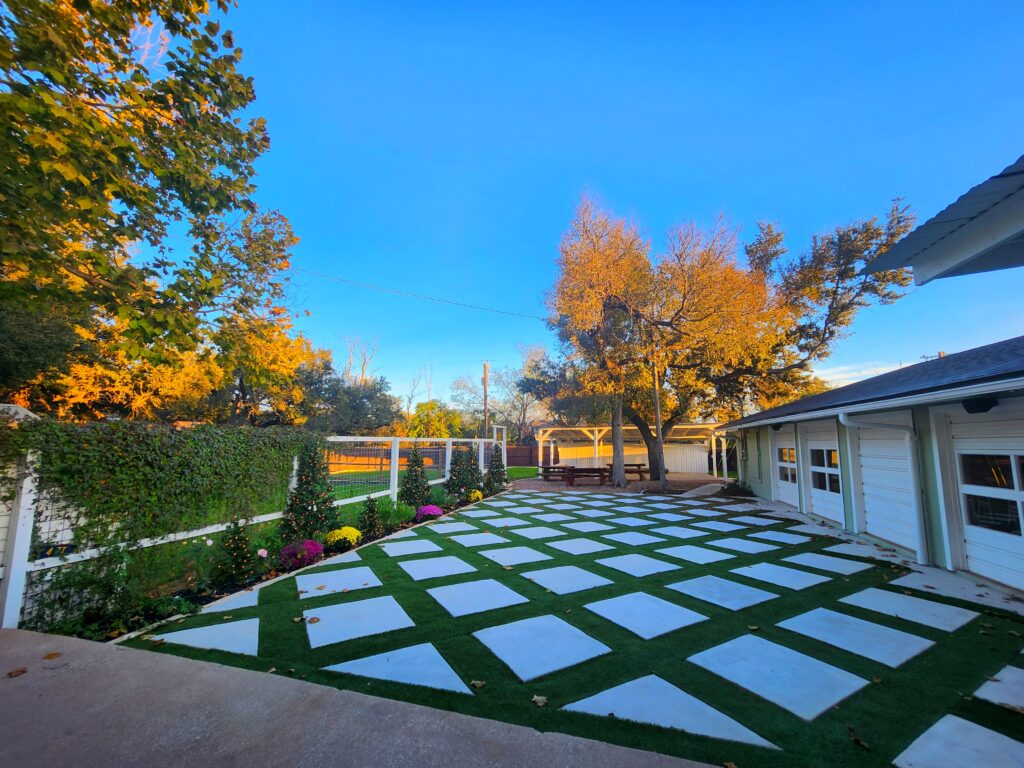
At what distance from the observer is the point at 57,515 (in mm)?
3080

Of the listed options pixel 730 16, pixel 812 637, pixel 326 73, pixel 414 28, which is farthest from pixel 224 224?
pixel 730 16

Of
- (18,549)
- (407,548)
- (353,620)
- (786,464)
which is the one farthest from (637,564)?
(786,464)

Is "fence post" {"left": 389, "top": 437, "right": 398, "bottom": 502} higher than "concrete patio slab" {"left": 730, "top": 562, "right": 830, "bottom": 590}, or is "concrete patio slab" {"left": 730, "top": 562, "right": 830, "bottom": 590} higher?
"fence post" {"left": 389, "top": 437, "right": 398, "bottom": 502}

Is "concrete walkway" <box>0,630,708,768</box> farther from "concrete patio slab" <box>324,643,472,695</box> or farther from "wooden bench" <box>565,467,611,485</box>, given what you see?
"wooden bench" <box>565,467,611,485</box>

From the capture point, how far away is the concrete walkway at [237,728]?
5.24 ft

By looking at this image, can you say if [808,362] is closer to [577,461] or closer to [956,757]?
[577,461]

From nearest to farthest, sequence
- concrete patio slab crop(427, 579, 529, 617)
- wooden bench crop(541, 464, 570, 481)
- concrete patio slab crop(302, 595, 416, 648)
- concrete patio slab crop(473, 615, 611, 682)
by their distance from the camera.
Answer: concrete patio slab crop(473, 615, 611, 682) < concrete patio slab crop(302, 595, 416, 648) < concrete patio slab crop(427, 579, 529, 617) < wooden bench crop(541, 464, 570, 481)

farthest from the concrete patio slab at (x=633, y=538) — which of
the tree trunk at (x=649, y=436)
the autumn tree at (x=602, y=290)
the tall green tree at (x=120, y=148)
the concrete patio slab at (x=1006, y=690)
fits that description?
the tree trunk at (x=649, y=436)

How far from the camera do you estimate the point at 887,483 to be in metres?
5.75

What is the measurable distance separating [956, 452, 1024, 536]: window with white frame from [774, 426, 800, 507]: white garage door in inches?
180

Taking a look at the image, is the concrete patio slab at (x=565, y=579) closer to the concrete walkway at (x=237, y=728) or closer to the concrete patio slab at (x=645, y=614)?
the concrete patio slab at (x=645, y=614)

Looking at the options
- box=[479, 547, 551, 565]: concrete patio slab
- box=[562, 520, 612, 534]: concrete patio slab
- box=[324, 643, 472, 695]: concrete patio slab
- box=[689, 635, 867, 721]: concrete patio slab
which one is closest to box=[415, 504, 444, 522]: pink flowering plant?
box=[562, 520, 612, 534]: concrete patio slab

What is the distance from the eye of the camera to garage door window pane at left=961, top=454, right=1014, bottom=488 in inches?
160

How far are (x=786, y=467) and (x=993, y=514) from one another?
605 centimetres
